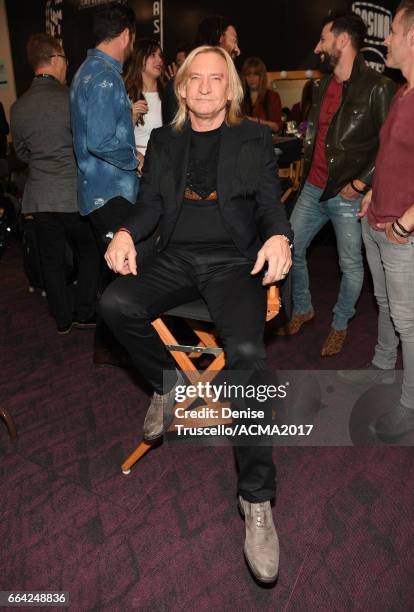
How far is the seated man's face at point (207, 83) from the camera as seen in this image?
2.07m

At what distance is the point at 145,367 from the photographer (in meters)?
2.07

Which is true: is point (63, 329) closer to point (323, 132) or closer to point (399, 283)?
point (323, 132)

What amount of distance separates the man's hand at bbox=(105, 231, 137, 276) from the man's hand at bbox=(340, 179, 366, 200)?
140cm

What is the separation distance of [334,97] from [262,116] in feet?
9.69

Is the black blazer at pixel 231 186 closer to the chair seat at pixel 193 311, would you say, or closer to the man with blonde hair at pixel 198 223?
the man with blonde hair at pixel 198 223

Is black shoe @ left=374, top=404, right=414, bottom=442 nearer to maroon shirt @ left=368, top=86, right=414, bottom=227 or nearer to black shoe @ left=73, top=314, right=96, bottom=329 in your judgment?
maroon shirt @ left=368, top=86, right=414, bottom=227

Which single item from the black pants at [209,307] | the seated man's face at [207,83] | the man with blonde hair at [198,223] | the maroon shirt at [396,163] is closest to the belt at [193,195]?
the man with blonde hair at [198,223]

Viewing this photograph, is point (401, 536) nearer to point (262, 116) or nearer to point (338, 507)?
point (338, 507)

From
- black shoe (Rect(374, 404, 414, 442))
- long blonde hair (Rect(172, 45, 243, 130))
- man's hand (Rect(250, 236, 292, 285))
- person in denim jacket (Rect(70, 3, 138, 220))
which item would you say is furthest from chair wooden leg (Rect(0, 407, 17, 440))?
black shoe (Rect(374, 404, 414, 442))

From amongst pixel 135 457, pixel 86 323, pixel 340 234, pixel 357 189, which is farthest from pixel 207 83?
pixel 86 323

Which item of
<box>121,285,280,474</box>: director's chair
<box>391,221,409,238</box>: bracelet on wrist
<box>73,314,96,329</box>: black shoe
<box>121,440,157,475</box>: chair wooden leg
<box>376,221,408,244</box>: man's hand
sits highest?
<box>391,221,409,238</box>: bracelet on wrist

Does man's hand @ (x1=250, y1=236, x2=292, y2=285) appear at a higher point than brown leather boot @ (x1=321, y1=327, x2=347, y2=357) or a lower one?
higher

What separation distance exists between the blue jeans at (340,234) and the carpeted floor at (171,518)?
1043mm

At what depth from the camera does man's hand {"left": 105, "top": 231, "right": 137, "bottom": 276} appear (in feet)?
6.33
